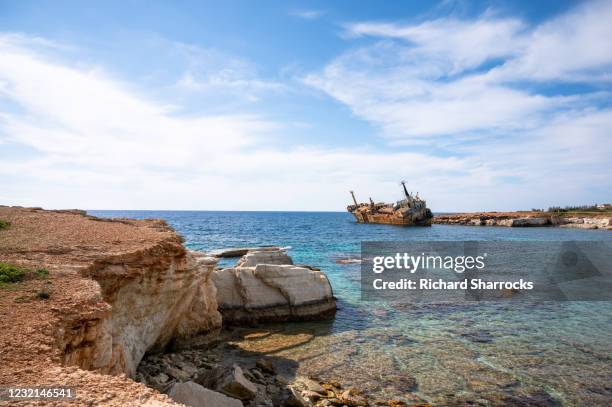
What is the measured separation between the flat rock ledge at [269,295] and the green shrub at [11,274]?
11085mm

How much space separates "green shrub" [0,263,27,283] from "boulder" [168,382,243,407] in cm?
393

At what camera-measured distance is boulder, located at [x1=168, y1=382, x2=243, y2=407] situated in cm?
793

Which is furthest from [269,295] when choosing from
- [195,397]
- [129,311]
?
[195,397]

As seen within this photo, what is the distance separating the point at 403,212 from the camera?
90.4 metres

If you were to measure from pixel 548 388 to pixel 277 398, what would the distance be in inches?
327

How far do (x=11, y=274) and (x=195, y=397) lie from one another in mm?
4566

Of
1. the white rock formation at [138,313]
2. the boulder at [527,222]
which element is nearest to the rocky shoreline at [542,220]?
the boulder at [527,222]

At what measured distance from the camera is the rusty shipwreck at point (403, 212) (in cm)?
8988

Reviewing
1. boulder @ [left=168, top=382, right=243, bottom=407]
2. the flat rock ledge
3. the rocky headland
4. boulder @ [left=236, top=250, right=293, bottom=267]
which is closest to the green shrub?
the rocky headland

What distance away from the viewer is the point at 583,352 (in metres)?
14.8

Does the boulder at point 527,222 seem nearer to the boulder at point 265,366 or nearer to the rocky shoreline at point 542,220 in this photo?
the rocky shoreline at point 542,220

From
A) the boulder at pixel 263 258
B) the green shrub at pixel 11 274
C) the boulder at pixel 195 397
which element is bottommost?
the boulder at pixel 195 397

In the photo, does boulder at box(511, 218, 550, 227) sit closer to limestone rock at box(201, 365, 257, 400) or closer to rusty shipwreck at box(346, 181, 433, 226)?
rusty shipwreck at box(346, 181, 433, 226)

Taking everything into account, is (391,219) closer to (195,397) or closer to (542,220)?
(542,220)
